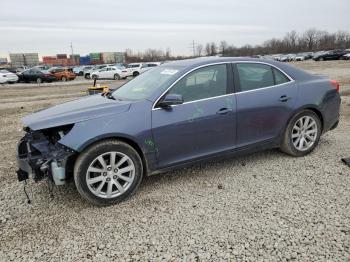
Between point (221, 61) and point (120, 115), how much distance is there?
1.65m

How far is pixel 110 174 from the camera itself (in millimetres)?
3668

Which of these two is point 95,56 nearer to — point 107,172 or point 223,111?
point 223,111

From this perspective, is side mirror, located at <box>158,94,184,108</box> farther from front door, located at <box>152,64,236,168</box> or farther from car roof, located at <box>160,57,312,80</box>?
car roof, located at <box>160,57,312,80</box>

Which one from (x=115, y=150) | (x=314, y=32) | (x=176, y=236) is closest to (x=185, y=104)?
(x=115, y=150)

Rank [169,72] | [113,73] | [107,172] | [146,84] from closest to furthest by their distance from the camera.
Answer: [107,172] → [169,72] → [146,84] → [113,73]

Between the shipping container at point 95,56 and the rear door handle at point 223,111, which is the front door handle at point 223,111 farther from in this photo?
the shipping container at point 95,56

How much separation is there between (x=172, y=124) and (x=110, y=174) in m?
0.92

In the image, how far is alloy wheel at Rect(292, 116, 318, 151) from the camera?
485 centimetres

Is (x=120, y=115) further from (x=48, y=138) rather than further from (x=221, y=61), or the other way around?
(x=221, y=61)

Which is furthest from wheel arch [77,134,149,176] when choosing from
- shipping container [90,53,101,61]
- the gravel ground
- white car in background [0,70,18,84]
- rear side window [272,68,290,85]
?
shipping container [90,53,101,61]

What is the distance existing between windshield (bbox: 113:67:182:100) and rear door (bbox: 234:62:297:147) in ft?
3.10

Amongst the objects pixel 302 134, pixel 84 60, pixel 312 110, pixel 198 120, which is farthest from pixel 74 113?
pixel 84 60

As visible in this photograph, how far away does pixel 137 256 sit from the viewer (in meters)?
2.84

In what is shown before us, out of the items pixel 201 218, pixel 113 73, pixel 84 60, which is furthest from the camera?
pixel 84 60
